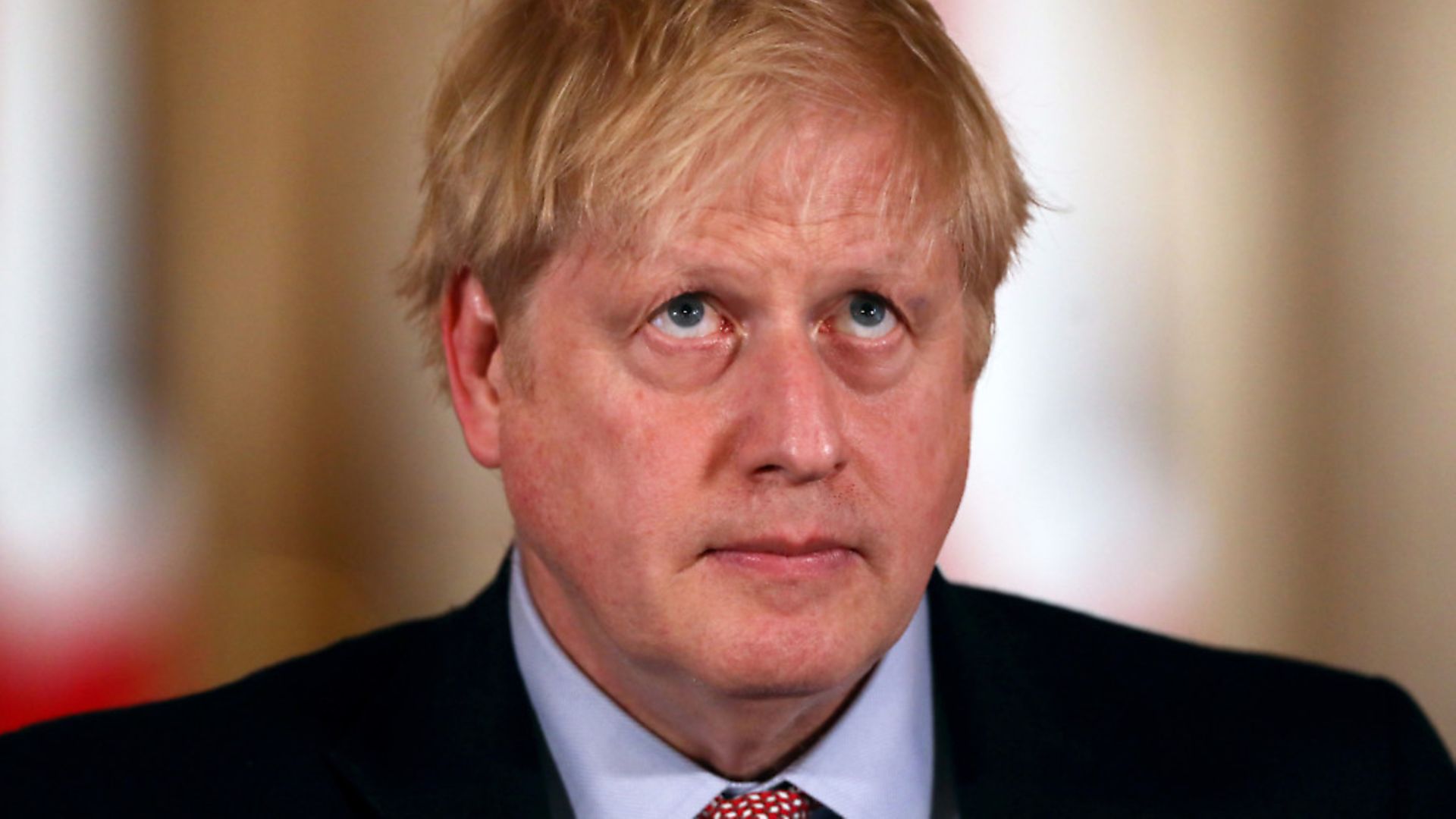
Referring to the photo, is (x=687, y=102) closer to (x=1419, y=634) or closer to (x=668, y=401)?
(x=668, y=401)

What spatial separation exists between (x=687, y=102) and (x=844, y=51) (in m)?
0.14

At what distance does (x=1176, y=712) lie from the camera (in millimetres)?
1668

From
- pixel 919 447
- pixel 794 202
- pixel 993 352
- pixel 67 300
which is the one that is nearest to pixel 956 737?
pixel 919 447

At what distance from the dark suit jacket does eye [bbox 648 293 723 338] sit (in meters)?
0.39

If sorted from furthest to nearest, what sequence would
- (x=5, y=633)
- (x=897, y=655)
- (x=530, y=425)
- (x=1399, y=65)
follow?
(x=1399, y=65)
(x=5, y=633)
(x=897, y=655)
(x=530, y=425)

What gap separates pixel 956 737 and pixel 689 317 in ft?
1.59

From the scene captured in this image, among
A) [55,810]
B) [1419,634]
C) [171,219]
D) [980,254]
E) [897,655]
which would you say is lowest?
[1419,634]

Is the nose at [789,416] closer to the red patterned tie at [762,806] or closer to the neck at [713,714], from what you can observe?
the neck at [713,714]

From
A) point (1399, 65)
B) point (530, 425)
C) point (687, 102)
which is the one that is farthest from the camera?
point (1399, 65)

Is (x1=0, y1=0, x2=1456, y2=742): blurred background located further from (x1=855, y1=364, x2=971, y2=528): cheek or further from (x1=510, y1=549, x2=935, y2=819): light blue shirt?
(x1=855, y1=364, x2=971, y2=528): cheek

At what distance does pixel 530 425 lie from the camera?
1.47 m

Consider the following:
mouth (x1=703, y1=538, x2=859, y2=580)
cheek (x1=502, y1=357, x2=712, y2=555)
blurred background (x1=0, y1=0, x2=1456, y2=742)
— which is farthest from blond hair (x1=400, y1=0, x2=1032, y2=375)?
blurred background (x1=0, y1=0, x2=1456, y2=742)

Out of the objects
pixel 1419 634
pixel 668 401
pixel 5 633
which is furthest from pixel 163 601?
pixel 1419 634

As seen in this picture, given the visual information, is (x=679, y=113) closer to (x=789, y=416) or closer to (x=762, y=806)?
(x=789, y=416)
